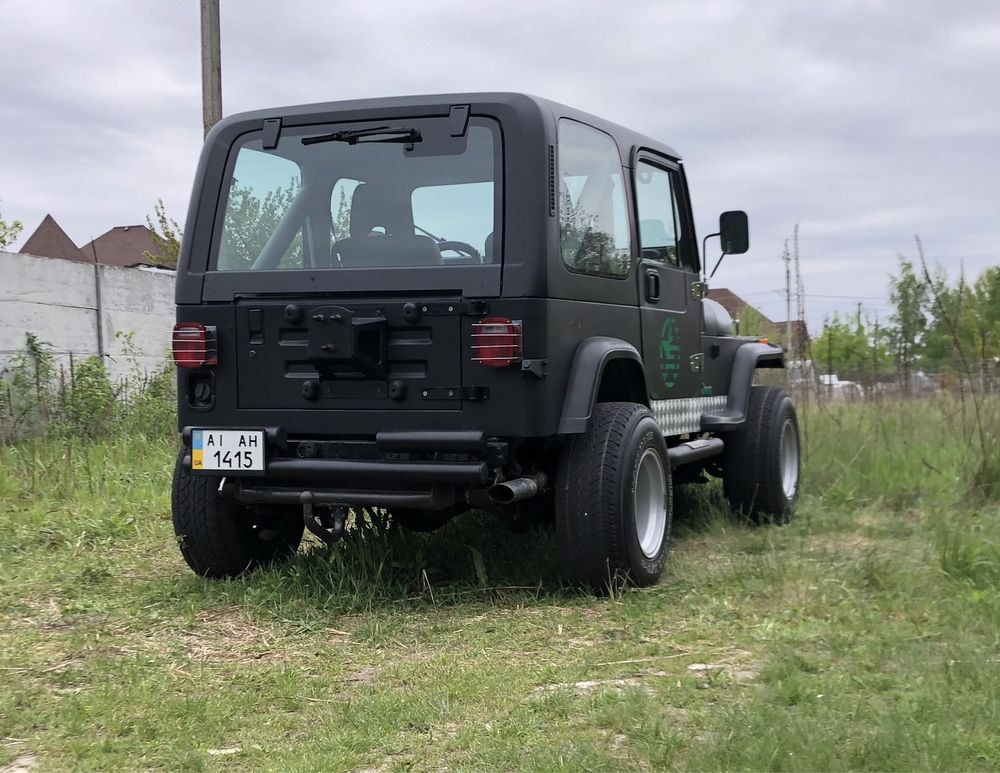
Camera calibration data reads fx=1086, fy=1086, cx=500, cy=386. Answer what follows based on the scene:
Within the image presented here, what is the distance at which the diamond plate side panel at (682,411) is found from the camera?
5742mm

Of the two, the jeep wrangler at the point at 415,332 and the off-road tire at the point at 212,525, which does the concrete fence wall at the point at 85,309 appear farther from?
the jeep wrangler at the point at 415,332

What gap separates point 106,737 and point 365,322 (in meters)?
2.01

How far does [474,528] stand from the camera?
6223 millimetres

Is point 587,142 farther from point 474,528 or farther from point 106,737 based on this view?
point 106,737

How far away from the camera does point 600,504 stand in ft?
15.6

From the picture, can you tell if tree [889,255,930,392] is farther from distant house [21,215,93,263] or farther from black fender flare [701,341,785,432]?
distant house [21,215,93,263]

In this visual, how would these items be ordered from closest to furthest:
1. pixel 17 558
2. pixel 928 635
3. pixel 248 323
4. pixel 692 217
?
pixel 928 635 → pixel 248 323 → pixel 17 558 → pixel 692 217

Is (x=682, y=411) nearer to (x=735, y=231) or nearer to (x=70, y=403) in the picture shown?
(x=735, y=231)

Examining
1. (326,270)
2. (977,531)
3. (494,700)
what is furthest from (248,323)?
(977,531)

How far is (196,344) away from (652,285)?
235cm

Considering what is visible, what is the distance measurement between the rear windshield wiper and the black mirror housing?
2472mm

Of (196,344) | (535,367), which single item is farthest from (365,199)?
(535,367)

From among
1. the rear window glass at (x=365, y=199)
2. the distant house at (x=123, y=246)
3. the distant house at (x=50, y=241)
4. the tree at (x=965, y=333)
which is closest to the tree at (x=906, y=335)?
the tree at (x=965, y=333)

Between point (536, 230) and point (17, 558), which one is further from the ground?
point (536, 230)
